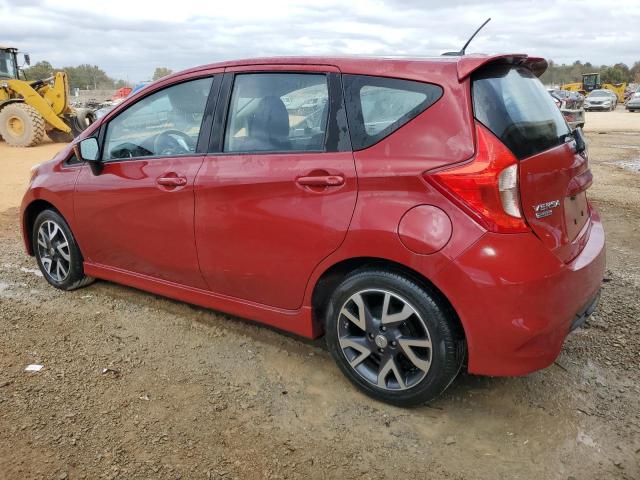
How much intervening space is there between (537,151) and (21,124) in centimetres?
1692

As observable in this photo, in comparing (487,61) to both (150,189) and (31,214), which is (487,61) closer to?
(150,189)

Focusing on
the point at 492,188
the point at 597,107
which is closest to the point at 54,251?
A: the point at 492,188

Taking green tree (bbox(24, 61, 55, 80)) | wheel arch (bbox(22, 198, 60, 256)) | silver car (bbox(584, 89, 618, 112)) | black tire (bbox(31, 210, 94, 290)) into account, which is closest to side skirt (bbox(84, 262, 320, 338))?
black tire (bbox(31, 210, 94, 290))

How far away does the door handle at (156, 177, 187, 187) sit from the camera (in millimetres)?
3369

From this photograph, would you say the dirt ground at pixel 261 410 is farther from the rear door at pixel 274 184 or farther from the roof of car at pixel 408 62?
the roof of car at pixel 408 62

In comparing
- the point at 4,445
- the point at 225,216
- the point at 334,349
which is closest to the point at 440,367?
the point at 334,349

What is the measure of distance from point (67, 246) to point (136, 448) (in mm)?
2305

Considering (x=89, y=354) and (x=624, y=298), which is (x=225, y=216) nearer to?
(x=89, y=354)

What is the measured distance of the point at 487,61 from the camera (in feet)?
8.45

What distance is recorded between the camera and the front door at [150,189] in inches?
135

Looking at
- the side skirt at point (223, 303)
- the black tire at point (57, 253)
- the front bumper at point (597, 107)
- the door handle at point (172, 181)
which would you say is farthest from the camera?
the front bumper at point (597, 107)

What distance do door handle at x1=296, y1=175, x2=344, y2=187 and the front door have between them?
0.81m

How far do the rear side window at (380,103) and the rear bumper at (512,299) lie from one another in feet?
2.33

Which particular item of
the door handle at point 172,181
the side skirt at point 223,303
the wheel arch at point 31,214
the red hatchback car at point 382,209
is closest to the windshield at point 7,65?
the wheel arch at point 31,214
